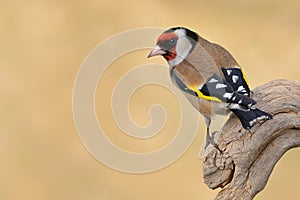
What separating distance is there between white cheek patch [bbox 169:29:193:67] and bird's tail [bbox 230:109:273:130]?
20 centimetres

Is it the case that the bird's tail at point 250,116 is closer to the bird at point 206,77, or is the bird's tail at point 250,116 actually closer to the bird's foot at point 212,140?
the bird at point 206,77

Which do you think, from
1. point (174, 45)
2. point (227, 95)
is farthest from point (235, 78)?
point (174, 45)

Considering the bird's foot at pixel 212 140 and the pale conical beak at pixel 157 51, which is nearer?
the pale conical beak at pixel 157 51

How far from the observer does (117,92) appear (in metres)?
1.58

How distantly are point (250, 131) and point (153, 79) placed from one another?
0.31m

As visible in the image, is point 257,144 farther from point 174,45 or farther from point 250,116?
point 174,45

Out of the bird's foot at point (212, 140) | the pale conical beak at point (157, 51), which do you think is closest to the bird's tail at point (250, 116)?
the bird's foot at point (212, 140)

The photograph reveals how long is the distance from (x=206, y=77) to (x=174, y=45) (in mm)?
122

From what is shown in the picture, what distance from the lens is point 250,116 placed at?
59.3 inches

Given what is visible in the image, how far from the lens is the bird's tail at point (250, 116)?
150 centimetres

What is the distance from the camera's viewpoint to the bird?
1479 mm

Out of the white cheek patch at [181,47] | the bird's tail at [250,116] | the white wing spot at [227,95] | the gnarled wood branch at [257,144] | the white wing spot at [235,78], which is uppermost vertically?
the white cheek patch at [181,47]

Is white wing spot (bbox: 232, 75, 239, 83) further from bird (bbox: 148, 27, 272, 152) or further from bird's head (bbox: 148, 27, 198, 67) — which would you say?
bird's head (bbox: 148, 27, 198, 67)

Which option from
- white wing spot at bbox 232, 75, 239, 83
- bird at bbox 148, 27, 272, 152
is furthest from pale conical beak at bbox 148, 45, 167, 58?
white wing spot at bbox 232, 75, 239, 83
